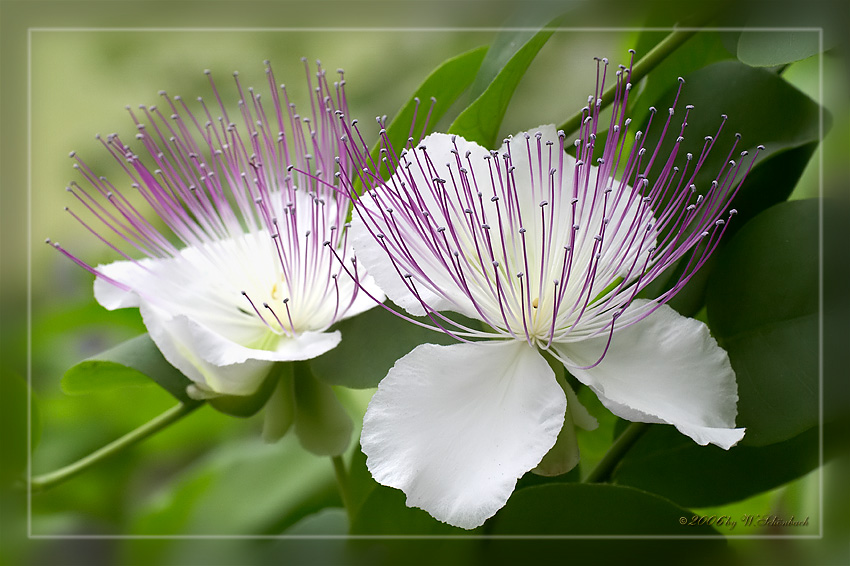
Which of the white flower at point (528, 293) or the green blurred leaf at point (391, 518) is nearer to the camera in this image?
the white flower at point (528, 293)

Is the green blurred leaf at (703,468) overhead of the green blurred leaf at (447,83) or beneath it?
beneath

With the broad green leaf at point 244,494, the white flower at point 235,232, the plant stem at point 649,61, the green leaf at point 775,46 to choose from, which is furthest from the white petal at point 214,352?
the green leaf at point 775,46
